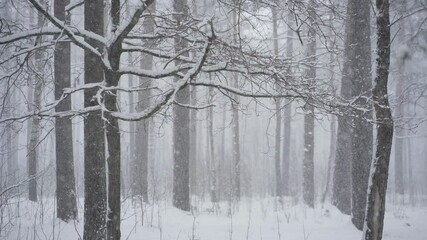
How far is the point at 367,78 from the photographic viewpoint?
7.57 meters

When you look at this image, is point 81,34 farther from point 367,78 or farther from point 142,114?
point 367,78

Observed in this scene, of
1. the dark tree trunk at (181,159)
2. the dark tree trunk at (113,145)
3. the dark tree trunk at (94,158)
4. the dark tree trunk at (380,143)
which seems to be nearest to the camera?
the dark tree trunk at (113,145)

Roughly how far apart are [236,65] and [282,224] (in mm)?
4984

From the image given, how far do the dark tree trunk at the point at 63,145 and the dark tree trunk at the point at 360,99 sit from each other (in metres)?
5.66

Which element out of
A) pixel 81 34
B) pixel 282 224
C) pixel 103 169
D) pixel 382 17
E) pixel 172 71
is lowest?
pixel 282 224

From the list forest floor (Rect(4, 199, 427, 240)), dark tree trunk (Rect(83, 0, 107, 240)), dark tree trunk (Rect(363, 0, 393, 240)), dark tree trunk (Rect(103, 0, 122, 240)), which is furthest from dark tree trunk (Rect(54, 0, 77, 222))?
dark tree trunk (Rect(363, 0, 393, 240))

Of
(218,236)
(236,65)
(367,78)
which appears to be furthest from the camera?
(367,78)

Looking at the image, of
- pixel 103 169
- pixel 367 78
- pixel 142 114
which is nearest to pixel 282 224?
pixel 367 78

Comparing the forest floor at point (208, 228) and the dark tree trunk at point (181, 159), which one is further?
the dark tree trunk at point (181, 159)

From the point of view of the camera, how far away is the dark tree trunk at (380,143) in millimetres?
4766

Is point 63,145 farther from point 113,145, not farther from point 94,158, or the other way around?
point 113,145

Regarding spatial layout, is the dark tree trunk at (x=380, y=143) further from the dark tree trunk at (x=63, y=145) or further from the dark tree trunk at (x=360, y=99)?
the dark tree trunk at (x=63, y=145)

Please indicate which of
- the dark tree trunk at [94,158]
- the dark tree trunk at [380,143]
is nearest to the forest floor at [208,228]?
the dark tree trunk at [94,158]

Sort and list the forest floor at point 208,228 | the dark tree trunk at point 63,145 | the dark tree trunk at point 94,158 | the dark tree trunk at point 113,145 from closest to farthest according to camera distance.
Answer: the dark tree trunk at point 113,145 < the dark tree trunk at point 94,158 < the forest floor at point 208,228 < the dark tree trunk at point 63,145
